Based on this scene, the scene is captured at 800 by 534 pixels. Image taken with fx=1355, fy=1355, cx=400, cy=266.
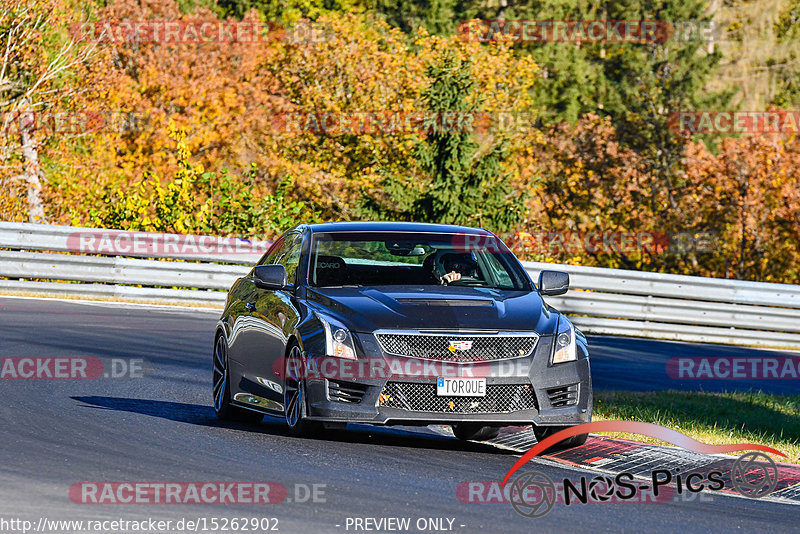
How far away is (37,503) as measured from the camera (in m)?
6.79

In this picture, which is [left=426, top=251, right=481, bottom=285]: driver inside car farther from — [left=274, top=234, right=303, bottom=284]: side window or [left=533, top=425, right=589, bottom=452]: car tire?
[left=533, top=425, right=589, bottom=452]: car tire

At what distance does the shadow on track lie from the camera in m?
9.79

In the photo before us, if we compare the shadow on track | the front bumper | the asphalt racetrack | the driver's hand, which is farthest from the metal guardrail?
the front bumper

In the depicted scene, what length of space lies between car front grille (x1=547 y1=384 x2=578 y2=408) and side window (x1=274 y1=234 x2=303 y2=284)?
86.2 inches

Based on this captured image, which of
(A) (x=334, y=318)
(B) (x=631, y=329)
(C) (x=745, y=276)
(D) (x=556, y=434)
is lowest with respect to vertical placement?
(C) (x=745, y=276)

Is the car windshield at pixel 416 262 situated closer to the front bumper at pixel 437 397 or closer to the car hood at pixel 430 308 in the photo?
the car hood at pixel 430 308

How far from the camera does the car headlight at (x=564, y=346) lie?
30.3 feet

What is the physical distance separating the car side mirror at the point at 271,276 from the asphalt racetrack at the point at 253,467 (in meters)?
1.09

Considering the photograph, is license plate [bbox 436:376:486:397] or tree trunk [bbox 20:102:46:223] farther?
tree trunk [bbox 20:102:46:223]

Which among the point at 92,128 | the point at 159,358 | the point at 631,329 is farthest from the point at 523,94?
the point at 159,358

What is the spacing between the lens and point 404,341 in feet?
29.2

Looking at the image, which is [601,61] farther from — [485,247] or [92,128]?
[485,247]

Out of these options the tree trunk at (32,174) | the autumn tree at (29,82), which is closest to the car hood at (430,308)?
the autumn tree at (29,82)

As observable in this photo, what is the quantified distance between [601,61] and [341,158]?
25304 millimetres
